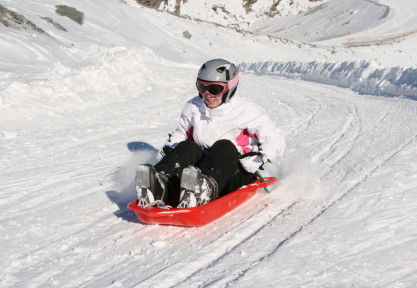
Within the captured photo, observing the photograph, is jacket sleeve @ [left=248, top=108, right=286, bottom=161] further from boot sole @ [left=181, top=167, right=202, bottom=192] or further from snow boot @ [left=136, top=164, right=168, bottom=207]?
snow boot @ [left=136, top=164, right=168, bottom=207]

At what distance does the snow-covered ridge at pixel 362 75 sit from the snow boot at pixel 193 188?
814 cm

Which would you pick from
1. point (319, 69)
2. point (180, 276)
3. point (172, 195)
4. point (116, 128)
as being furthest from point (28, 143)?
point (319, 69)

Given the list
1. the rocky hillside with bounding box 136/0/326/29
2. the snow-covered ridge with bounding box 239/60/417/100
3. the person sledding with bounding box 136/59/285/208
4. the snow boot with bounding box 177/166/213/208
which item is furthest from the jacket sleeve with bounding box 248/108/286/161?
the rocky hillside with bounding box 136/0/326/29

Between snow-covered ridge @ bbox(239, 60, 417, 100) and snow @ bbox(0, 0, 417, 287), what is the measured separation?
0.09 meters

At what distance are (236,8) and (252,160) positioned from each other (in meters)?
56.9

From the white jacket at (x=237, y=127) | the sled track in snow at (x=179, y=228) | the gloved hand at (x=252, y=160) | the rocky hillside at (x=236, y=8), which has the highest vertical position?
the rocky hillside at (x=236, y=8)

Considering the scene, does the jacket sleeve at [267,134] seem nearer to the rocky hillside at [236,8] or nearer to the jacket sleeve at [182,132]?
the jacket sleeve at [182,132]

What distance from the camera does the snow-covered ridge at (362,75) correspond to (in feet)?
32.2

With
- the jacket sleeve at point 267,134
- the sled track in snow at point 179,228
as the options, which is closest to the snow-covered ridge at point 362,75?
the sled track in snow at point 179,228

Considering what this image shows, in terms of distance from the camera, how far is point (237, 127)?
3449 millimetres

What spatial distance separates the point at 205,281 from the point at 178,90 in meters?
8.10

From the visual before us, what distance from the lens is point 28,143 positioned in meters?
5.40

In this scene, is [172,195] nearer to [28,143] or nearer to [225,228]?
[225,228]

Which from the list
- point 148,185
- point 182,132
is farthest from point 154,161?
point 148,185
